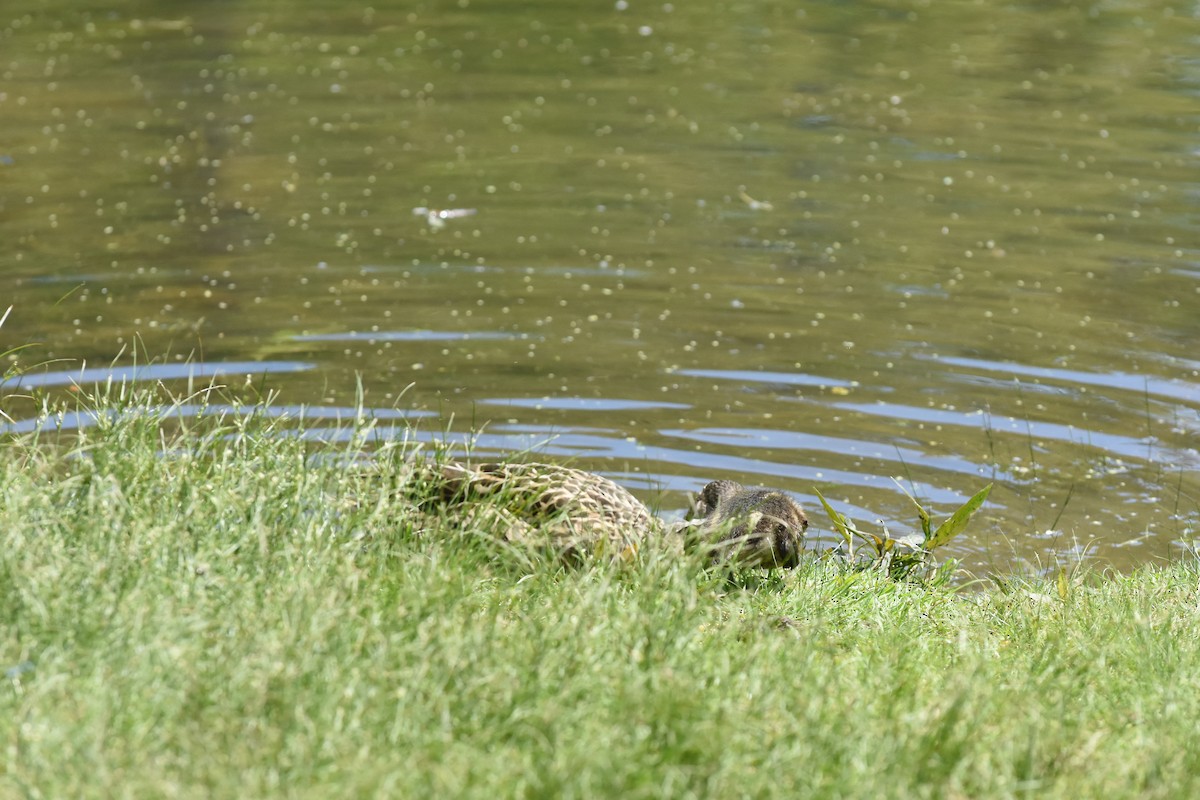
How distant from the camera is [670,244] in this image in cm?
1046

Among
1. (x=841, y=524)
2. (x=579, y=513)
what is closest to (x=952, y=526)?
(x=841, y=524)

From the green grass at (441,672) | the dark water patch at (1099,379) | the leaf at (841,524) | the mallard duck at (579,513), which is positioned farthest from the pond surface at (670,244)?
the green grass at (441,672)

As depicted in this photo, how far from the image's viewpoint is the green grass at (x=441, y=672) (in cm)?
354

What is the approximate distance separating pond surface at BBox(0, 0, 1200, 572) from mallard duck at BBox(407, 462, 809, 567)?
A: 0.84 m

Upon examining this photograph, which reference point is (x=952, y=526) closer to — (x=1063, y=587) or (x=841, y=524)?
(x=841, y=524)

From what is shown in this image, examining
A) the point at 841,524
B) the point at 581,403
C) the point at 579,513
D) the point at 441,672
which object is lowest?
the point at 581,403

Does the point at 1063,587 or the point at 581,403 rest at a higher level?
the point at 1063,587

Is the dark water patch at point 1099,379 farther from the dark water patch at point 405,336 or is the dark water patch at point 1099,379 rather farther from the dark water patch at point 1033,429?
the dark water patch at point 405,336

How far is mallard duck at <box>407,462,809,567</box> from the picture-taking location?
17.4 ft

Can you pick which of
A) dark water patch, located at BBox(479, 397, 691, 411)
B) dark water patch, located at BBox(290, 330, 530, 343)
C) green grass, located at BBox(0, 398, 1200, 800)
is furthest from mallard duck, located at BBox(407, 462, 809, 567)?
dark water patch, located at BBox(290, 330, 530, 343)

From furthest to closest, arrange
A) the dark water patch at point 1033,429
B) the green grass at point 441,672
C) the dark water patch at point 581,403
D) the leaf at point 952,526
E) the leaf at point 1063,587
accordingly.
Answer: the dark water patch at point 581,403, the dark water patch at point 1033,429, the leaf at point 952,526, the leaf at point 1063,587, the green grass at point 441,672

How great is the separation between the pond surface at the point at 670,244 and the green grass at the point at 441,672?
1.24 m

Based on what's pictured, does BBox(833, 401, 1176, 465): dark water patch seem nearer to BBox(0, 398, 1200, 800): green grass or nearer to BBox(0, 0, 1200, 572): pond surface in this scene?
BBox(0, 0, 1200, 572): pond surface

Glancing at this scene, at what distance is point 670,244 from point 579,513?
4.94m
